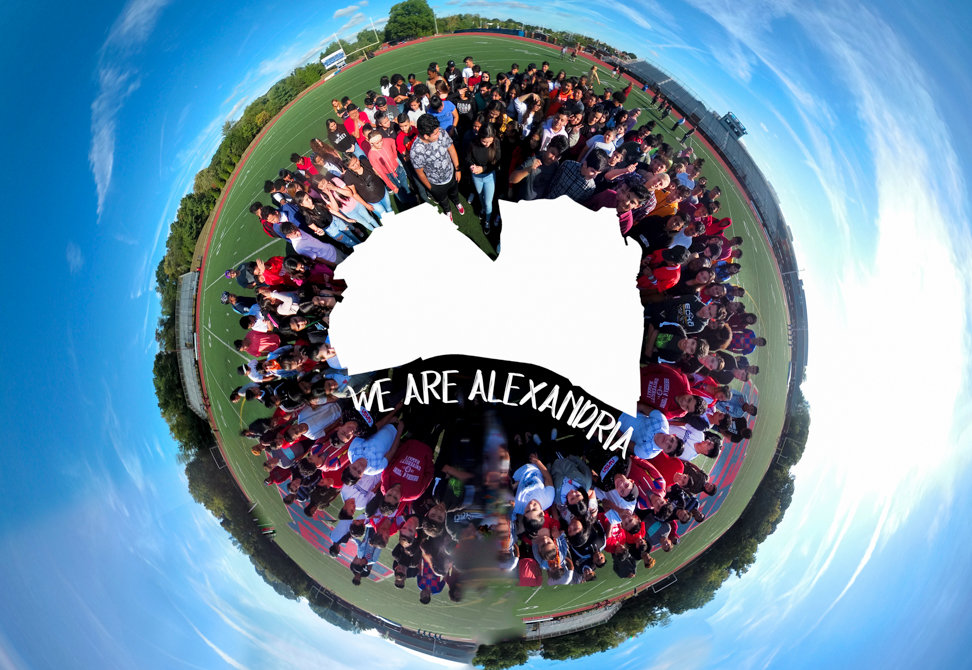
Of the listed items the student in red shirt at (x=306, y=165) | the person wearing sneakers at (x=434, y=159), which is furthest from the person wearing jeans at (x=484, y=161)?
the student in red shirt at (x=306, y=165)

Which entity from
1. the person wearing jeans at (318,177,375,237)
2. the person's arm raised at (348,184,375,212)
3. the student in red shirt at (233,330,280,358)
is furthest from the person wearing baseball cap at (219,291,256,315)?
the person's arm raised at (348,184,375,212)

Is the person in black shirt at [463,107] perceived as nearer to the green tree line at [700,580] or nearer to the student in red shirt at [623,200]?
the student in red shirt at [623,200]

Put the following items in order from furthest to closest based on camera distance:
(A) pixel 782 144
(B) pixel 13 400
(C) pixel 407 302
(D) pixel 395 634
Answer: (A) pixel 782 144, (D) pixel 395 634, (B) pixel 13 400, (C) pixel 407 302

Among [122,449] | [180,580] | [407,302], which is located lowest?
[180,580]

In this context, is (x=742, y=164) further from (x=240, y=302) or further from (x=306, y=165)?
(x=240, y=302)

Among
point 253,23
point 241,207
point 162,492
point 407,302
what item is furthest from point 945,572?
point 253,23

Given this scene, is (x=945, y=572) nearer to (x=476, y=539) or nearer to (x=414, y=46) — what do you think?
(x=476, y=539)
